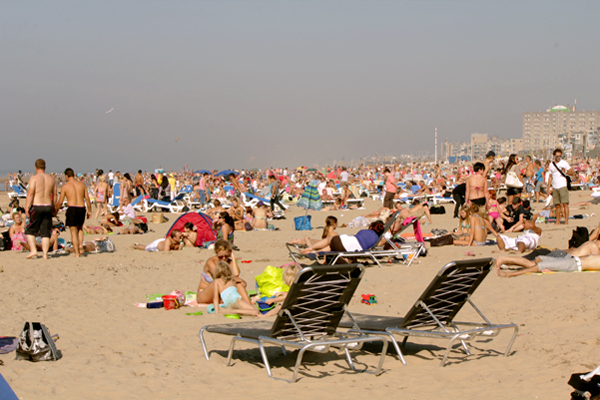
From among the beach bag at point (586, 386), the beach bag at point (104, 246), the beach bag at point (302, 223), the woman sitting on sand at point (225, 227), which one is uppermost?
the beach bag at point (586, 386)

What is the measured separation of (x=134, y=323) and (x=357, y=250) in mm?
3944

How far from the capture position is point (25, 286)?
6.94 metres

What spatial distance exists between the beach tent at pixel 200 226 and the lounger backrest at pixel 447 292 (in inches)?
262

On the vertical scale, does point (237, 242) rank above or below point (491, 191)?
below

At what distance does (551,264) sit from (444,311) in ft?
10.6

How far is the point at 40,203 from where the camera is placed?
8.60 meters

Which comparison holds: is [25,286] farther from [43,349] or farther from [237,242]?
[237,242]

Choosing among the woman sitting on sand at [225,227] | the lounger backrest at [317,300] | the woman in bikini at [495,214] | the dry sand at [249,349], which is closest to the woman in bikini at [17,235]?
the dry sand at [249,349]

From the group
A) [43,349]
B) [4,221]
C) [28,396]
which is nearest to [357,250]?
[43,349]

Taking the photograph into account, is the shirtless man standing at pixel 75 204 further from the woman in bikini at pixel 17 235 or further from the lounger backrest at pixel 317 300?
the lounger backrest at pixel 317 300

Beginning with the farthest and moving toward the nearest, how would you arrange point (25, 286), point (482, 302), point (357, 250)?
point (357, 250), point (25, 286), point (482, 302)

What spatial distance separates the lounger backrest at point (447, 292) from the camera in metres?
4.03

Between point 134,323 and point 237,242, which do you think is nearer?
point 134,323

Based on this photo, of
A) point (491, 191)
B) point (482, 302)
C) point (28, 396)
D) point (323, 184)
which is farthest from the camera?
point (323, 184)
